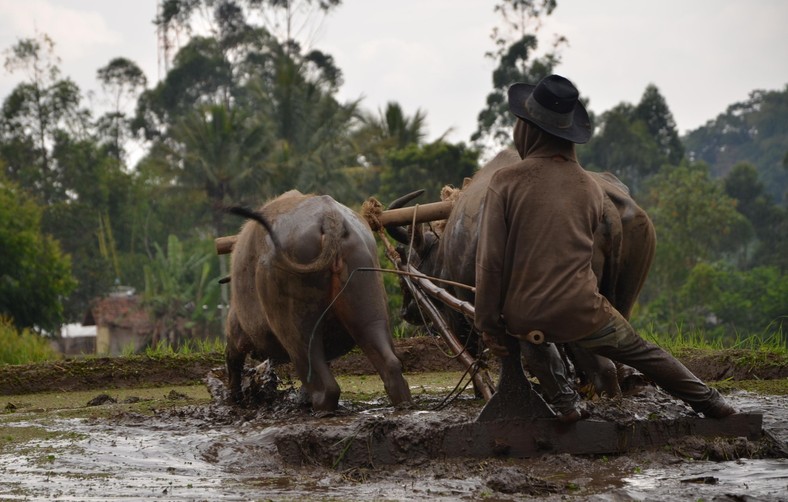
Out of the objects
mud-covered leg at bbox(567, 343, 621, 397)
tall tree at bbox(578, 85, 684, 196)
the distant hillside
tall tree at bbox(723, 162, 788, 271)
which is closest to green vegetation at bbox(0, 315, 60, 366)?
mud-covered leg at bbox(567, 343, 621, 397)

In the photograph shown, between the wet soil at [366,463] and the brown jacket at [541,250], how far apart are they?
606mm

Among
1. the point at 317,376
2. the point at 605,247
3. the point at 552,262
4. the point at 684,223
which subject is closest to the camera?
the point at 552,262

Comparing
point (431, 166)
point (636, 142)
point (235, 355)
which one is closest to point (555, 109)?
point (235, 355)

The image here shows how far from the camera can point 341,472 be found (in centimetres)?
566

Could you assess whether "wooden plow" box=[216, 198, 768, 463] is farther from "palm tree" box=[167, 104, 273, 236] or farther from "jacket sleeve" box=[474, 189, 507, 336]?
"palm tree" box=[167, 104, 273, 236]

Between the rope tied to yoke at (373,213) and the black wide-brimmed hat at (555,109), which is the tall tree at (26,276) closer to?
the rope tied to yoke at (373,213)

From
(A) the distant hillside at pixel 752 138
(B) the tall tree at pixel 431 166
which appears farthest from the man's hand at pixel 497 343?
(A) the distant hillside at pixel 752 138

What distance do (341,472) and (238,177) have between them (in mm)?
35636

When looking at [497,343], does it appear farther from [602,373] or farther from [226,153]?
[226,153]

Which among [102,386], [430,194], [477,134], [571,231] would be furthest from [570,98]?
[477,134]

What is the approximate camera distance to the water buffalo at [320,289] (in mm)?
7309

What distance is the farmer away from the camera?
5.40 metres

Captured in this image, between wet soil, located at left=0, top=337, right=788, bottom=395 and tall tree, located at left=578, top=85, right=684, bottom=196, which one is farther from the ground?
tall tree, located at left=578, top=85, right=684, bottom=196

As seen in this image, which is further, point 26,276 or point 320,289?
point 26,276
